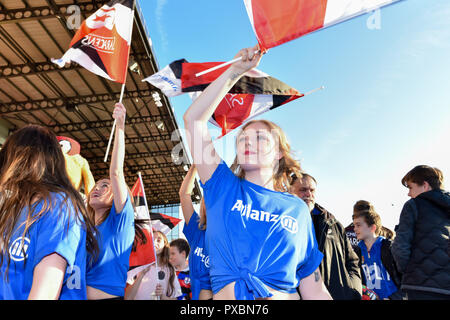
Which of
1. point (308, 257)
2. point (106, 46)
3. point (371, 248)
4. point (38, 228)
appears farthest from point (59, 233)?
point (371, 248)

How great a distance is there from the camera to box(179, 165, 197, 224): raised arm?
2771 mm

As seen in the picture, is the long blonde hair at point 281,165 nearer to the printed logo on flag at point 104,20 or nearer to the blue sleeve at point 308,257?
the blue sleeve at point 308,257

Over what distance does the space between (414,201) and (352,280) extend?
3.04ft

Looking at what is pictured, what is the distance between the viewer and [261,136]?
1679mm

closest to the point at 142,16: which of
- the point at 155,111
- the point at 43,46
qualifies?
the point at 43,46

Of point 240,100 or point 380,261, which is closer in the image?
point 240,100

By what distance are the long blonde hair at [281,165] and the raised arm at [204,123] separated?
1.18 feet

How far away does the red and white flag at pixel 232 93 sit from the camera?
3318 millimetres

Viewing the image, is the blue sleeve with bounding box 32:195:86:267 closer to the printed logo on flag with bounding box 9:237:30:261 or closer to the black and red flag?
the printed logo on flag with bounding box 9:237:30:261

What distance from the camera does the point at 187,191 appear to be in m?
2.80

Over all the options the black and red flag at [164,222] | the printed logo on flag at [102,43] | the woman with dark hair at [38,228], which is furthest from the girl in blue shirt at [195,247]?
the black and red flag at [164,222]

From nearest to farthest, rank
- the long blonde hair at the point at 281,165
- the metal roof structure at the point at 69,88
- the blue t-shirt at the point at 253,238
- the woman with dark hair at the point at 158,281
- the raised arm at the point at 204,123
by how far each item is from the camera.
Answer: the blue t-shirt at the point at 253,238 < the raised arm at the point at 204,123 < the long blonde hair at the point at 281,165 < the woman with dark hair at the point at 158,281 < the metal roof structure at the point at 69,88

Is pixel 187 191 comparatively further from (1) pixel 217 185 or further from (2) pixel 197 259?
(1) pixel 217 185

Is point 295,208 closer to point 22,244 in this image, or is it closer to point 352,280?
point 22,244
